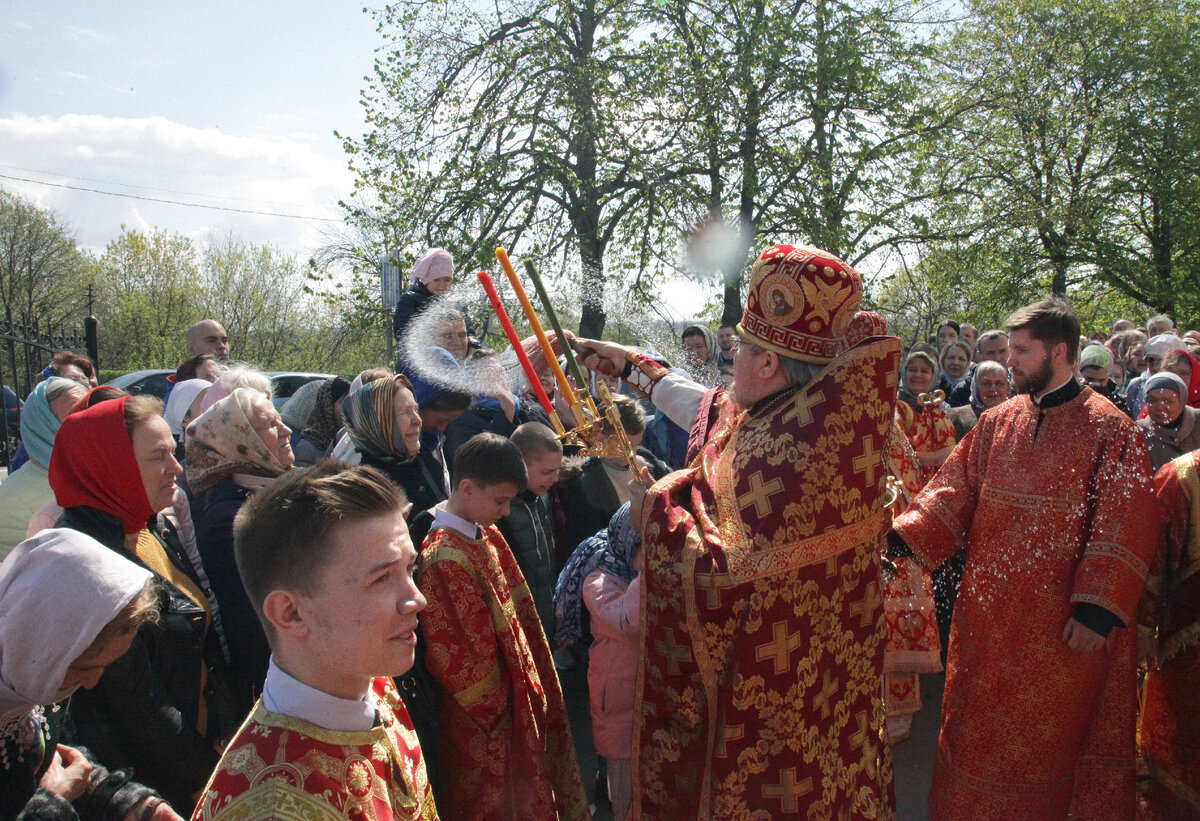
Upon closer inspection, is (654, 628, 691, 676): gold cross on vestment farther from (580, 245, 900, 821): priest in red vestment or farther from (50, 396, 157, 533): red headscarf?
(50, 396, 157, 533): red headscarf

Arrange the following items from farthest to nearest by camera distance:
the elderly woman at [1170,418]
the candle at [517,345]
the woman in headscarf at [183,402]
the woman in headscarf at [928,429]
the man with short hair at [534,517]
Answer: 1. the woman in headscarf at [928,429]
2. the elderly woman at [1170,418]
3. the woman in headscarf at [183,402]
4. the man with short hair at [534,517]
5. the candle at [517,345]

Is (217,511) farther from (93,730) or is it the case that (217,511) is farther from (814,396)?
(814,396)

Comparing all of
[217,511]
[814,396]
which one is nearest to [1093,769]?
[814,396]

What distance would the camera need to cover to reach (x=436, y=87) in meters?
13.4

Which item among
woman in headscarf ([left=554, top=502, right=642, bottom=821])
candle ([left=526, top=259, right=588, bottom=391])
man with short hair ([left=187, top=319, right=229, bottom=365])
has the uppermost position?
candle ([left=526, top=259, right=588, bottom=391])

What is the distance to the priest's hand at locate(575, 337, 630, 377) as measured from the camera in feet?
10.4

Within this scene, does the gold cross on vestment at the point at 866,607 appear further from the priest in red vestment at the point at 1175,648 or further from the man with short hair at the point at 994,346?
the man with short hair at the point at 994,346

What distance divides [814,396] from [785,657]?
723 mm

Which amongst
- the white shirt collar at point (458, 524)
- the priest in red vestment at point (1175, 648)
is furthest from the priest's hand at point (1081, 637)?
the white shirt collar at point (458, 524)

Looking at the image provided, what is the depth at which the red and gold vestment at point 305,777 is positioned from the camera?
52.9 inches

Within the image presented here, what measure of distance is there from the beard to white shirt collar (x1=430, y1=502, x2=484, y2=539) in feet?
6.91

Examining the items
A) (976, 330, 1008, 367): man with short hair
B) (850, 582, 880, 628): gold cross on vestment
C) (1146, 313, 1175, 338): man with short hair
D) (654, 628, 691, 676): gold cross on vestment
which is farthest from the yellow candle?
(1146, 313, 1175, 338): man with short hair

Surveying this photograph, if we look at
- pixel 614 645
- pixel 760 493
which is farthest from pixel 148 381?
pixel 760 493

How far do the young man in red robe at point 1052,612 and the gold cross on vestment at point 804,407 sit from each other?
131cm
